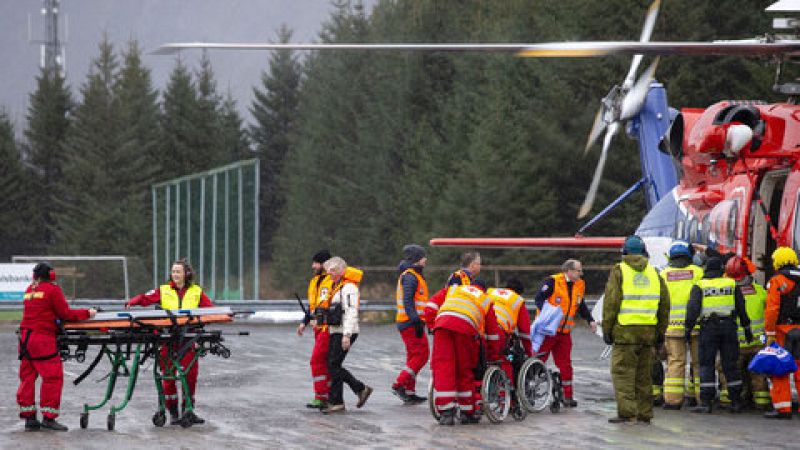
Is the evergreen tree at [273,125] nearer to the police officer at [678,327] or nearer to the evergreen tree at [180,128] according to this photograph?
the evergreen tree at [180,128]

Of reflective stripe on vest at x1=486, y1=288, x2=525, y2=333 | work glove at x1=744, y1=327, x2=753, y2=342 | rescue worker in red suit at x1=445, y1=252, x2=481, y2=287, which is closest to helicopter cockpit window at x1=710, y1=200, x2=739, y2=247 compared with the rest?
work glove at x1=744, y1=327, x2=753, y2=342

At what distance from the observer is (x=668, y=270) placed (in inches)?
582

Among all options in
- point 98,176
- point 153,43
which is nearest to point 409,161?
point 98,176

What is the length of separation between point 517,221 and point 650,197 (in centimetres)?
2099

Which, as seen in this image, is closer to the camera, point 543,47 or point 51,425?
point 543,47

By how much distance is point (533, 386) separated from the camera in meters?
14.0

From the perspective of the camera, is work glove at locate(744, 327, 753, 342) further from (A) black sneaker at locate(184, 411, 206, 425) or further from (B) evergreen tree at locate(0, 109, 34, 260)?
(B) evergreen tree at locate(0, 109, 34, 260)

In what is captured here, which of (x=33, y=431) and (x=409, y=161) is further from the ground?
(x=409, y=161)

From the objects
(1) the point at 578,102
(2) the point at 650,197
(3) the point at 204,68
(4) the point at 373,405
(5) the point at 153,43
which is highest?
(5) the point at 153,43

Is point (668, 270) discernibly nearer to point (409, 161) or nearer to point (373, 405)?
point (373, 405)

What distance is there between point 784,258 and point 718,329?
105 cm

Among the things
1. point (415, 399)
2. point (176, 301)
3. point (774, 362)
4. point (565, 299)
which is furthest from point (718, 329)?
point (176, 301)

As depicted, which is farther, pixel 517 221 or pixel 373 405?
pixel 517 221

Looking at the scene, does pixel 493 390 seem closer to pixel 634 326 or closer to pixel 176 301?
pixel 634 326
